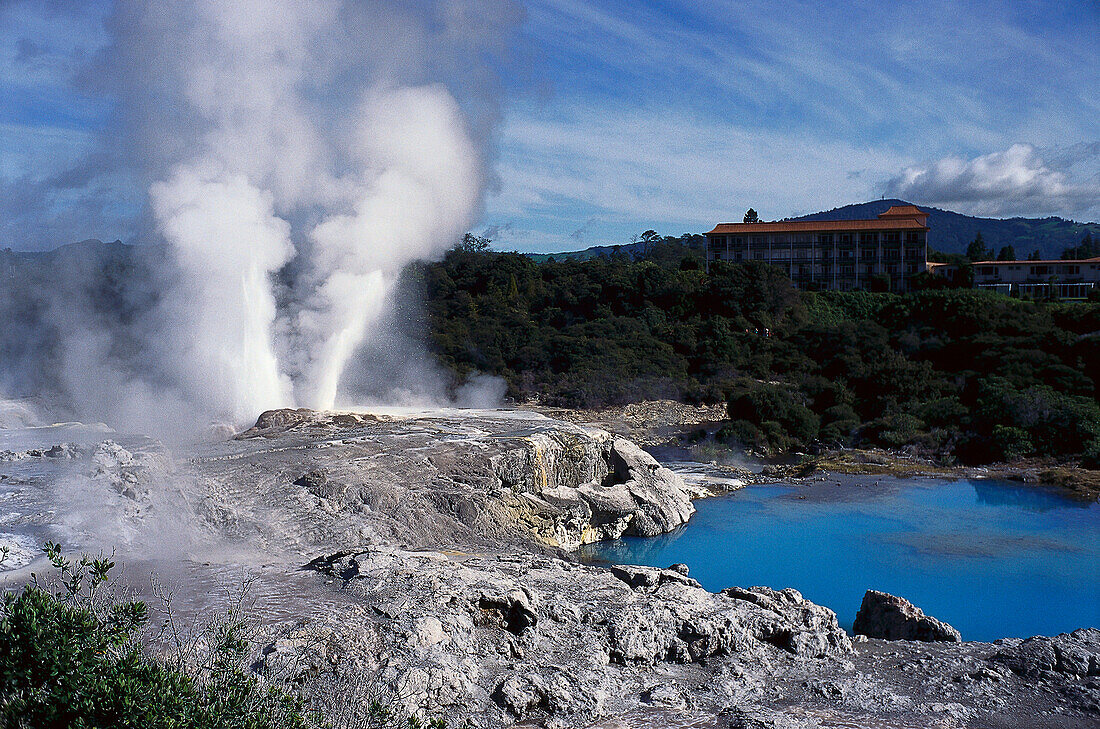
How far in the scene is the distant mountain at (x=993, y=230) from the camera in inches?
5773

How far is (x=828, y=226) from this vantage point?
146 feet

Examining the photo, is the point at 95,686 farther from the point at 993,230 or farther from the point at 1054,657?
the point at 993,230

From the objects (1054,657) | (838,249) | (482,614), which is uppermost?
(838,249)

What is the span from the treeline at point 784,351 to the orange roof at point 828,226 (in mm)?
4106

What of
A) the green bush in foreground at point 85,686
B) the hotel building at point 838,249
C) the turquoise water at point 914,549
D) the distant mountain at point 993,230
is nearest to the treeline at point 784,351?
the hotel building at point 838,249

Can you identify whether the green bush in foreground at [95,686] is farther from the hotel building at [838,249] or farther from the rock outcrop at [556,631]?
the hotel building at [838,249]

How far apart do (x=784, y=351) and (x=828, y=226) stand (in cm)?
1429

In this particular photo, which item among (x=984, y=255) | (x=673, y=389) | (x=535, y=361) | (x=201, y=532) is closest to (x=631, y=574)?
(x=201, y=532)

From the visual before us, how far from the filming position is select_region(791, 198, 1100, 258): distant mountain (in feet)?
481

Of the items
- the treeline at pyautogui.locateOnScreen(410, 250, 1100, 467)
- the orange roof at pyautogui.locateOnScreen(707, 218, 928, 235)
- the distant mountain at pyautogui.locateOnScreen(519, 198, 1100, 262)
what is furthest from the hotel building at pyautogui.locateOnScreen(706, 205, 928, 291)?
the distant mountain at pyautogui.locateOnScreen(519, 198, 1100, 262)

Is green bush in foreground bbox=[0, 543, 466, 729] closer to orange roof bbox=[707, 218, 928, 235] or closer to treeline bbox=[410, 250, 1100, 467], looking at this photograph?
treeline bbox=[410, 250, 1100, 467]

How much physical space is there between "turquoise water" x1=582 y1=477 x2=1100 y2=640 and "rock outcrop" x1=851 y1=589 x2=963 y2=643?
943 millimetres

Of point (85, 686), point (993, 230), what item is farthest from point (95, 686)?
point (993, 230)

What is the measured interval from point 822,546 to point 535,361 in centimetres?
1995
